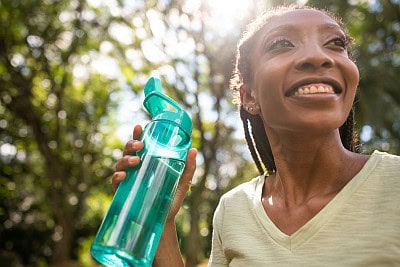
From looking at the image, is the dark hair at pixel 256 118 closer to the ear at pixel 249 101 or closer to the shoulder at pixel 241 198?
the ear at pixel 249 101

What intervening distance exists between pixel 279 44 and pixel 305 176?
0.42 meters

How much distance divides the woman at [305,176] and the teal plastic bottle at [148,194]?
0.06 m

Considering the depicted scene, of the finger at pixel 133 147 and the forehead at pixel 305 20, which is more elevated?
the forehead at pixel 305 20

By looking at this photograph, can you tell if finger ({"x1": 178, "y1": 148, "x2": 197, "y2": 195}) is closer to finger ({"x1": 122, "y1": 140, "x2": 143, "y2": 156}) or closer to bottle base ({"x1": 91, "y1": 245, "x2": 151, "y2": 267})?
finger ({"x1": 122, "y1": 140, "x2": 143, "y2": 156})

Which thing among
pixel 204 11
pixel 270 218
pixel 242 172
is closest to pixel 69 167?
pixel 242 172

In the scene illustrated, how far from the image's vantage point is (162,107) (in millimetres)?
1706

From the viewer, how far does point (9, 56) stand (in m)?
13.5

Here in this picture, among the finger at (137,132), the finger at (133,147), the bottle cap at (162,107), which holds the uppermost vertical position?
the bottle cap at (162,107)

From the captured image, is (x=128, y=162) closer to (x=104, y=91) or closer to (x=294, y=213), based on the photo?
(x=294, y=213)

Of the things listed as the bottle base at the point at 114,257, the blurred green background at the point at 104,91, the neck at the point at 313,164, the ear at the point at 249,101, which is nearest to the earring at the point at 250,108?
the ear at the point at 249,101

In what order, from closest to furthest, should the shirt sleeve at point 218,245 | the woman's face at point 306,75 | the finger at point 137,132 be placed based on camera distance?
1. the woman's face at point 306,75
2. the finger at point 137,132
3. the shirt sleeve at point 218,245

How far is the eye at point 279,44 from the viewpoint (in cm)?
163

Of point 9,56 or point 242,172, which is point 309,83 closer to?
point 9,56

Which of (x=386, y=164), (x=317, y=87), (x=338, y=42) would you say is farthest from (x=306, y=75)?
(x=386, y=164)
